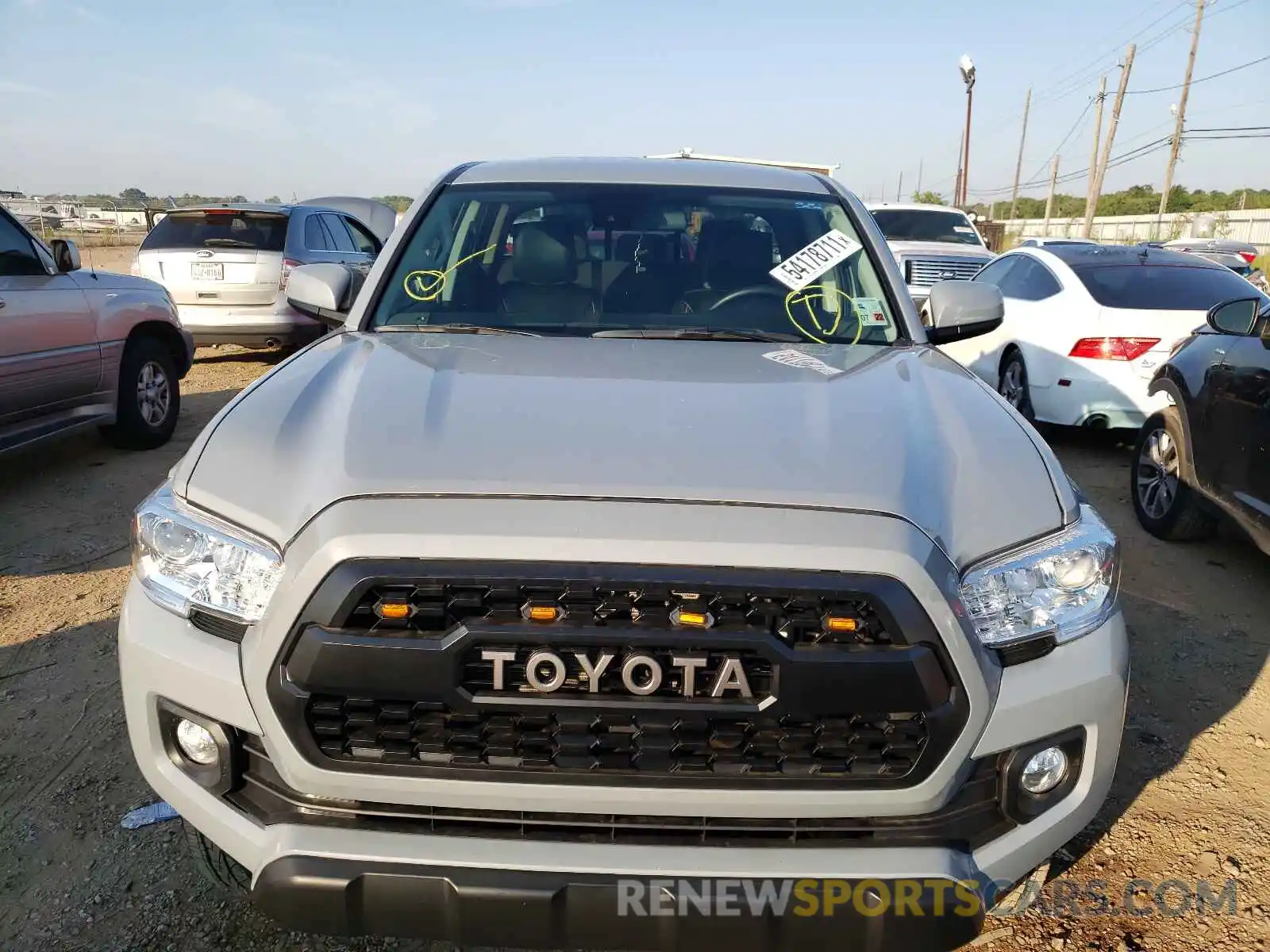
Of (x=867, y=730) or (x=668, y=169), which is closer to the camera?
(x=867, y=730)

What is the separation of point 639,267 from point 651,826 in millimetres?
1930

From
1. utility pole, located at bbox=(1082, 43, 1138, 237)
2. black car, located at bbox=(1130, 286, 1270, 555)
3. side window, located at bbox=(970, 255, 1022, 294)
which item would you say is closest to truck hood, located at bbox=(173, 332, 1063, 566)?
black car, located at bbox=(1130, 286, 1270, 555)

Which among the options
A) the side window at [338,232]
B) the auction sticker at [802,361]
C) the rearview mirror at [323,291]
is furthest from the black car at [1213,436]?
the side window at [338,232]

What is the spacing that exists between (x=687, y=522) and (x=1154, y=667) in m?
2.93

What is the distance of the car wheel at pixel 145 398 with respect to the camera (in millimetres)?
6473

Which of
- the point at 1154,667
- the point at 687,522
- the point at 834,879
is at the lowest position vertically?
the point at 1154,667

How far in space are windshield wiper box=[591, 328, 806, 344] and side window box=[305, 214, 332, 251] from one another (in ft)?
24.9

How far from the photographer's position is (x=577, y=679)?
67.0 inches

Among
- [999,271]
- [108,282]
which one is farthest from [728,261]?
[999,271]

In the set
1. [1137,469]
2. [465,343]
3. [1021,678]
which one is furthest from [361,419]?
[1137,469]

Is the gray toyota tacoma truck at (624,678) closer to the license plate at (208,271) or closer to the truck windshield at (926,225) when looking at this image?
the license plate at (208,271)

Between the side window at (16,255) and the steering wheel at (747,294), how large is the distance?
15.2 feet

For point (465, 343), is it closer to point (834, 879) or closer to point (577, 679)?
point (577, 679)

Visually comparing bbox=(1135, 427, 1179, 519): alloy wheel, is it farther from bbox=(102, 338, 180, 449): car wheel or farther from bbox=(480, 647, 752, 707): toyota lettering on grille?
bbox=(102, 338, 180, 449): car wheel
